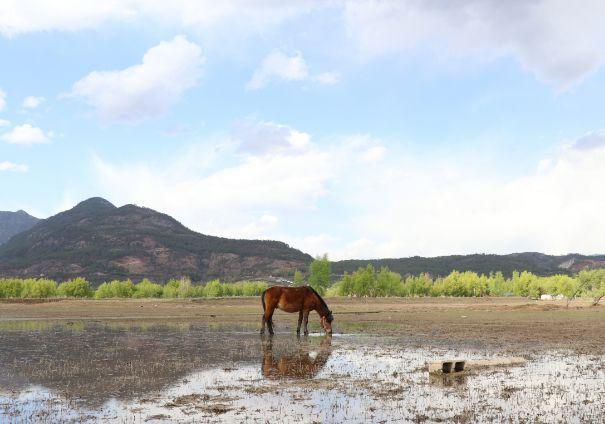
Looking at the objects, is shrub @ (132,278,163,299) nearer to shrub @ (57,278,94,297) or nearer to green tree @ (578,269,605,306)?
shrub @ (57,278,94,297)

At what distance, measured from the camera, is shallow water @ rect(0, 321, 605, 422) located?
1209 centimetres

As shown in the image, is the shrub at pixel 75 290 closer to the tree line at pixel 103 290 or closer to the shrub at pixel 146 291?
the tree line at pixel 103 290

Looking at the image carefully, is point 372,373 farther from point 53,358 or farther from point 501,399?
point 53,358

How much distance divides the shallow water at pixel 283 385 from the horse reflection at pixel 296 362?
41 mm

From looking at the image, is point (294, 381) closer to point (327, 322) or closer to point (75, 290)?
point (327, 322)

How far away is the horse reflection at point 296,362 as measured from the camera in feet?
57.2

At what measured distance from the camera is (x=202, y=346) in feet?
84.3

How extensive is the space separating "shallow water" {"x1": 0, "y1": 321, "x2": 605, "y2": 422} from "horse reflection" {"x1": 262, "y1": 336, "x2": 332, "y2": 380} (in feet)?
0.13

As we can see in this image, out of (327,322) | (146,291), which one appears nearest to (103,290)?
(146,291)

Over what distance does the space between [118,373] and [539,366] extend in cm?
1405

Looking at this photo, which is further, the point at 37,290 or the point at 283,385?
the point at 37,290

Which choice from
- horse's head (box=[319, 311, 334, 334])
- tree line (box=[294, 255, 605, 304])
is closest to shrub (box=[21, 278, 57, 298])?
tree line (box=[294, 255, 605, 304])

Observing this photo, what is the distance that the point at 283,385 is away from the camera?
50.7 feet

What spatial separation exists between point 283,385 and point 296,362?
15.5 ft
